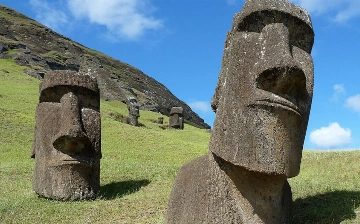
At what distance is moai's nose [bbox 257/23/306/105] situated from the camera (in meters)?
5.53

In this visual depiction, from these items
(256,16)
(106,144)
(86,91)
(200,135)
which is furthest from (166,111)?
(256,16)

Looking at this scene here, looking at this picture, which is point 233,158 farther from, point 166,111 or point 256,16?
point 166,111

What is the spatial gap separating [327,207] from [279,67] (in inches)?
115

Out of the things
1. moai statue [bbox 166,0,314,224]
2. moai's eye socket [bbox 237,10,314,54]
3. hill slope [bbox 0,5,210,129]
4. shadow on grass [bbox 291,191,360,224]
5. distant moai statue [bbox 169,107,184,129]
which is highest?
hill slope [bbox 0,5,210,129]

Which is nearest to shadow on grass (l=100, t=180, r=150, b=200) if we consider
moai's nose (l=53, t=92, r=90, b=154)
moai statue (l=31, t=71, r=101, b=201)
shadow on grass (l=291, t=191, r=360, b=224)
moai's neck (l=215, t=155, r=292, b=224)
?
moai statue (l=31, t=71, r=101, b=201)

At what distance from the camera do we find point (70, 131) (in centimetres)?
1093

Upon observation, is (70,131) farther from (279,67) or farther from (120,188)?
(279,67)

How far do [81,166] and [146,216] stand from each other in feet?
9.04

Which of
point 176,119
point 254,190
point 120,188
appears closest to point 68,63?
point 176,119

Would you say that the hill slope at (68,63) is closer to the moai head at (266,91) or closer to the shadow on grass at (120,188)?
the shadow on grass at (120,188)

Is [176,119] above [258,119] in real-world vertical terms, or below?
above

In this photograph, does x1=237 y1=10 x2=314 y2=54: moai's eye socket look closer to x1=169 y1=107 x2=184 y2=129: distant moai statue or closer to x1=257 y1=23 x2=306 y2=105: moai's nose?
x1=257 y1=23 x2=306 y2=105: moai's nose

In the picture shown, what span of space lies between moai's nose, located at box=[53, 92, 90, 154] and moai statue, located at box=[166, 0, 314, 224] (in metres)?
5.42

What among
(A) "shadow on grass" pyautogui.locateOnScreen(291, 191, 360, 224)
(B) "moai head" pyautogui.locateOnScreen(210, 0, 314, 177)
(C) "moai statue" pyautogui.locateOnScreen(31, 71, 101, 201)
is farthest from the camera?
(C) "moai statue" pyautogui.locateOnScreen(31, 71, 101, 201)
